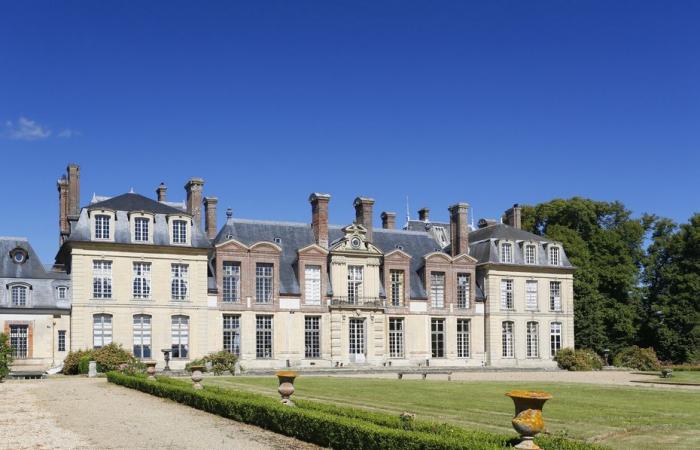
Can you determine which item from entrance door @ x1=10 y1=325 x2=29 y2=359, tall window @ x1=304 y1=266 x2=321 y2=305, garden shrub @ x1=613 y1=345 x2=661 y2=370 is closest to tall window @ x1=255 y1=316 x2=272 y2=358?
tall window @ x1=304 y1=266 x2=321 y2=305

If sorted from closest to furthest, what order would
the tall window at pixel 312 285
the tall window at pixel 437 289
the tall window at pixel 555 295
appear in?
the tall window at pixel 312 285
the tall window at pixel 437 289
the tall window at pixel 555 295

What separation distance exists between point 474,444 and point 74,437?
7.29 m

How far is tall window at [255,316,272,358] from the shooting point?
40.2 metres

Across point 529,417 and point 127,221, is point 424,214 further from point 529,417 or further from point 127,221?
point 529,417

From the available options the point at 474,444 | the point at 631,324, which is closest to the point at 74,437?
the point at 474,444

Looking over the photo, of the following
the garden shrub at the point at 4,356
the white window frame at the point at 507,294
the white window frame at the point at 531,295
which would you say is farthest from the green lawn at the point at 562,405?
the white window frame at the point at 531,295

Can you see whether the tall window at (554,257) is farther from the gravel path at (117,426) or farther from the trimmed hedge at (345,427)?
the trimmed hedge at (345,427)

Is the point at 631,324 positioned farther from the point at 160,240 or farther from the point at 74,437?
the point at 74,437

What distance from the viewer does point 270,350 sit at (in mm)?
40375

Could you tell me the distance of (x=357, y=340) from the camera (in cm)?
4225

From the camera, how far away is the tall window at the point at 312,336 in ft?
135

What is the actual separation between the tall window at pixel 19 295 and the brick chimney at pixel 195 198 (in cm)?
838

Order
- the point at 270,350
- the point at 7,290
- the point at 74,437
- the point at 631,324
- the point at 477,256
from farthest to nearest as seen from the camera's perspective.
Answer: the point at 631,324 < the point at 477,256 < the point at 270,350 < the point at 7,290 < the point at 74,437

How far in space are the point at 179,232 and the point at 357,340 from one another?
1037 cm
